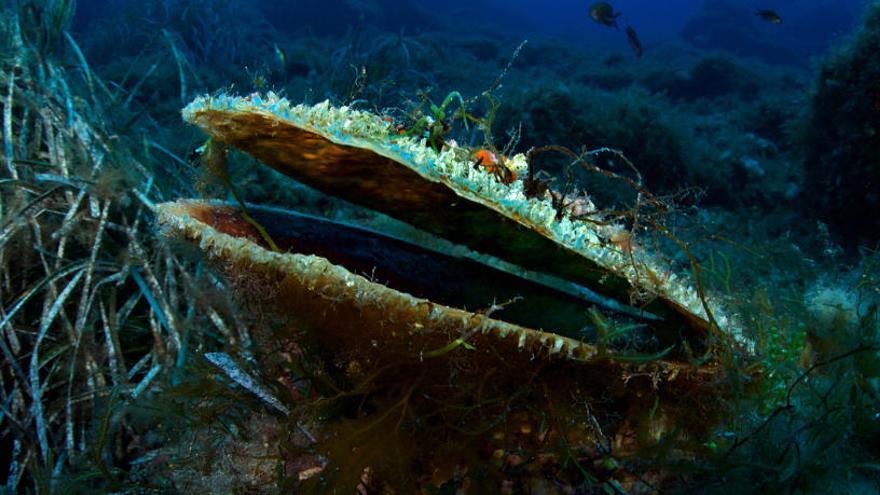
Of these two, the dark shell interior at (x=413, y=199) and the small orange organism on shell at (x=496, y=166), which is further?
the small orange organism on shell at (x=496, y=166)

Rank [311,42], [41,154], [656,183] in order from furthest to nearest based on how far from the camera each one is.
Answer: [311,42] → [656,183] → [41,154]

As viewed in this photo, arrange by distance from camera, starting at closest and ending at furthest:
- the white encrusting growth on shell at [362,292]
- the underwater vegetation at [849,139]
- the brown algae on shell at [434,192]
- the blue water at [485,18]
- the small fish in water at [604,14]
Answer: the white encrusting growth on shell at [362,292] < the brown algae on shell at [434,192] < the underwater vegetation at [849,139] < the small fish in water at [604,14] < the blue water at [485,18]

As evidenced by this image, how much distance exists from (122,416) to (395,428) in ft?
5.33

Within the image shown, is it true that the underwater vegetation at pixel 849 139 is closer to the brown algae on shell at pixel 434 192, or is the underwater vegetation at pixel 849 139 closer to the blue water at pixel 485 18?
the brown algae on shell at pixel 434 192

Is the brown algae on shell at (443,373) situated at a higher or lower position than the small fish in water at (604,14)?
higher

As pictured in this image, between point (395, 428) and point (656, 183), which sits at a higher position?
point (395, 428)

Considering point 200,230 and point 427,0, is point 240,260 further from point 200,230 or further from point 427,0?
point 427,0

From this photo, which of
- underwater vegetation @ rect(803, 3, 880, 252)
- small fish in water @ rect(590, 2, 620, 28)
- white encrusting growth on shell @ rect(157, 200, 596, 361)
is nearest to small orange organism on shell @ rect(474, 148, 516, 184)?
white encrusting growth on shell @ rect(157, 200, 596, 361)

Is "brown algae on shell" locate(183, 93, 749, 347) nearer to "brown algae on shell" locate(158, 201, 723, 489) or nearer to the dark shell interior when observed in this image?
the dark shell interior

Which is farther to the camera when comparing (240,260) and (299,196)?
(299,196)

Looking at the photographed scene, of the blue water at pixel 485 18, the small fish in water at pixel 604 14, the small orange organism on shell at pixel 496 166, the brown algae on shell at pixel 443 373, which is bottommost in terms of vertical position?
the blue water at pixel 485 18

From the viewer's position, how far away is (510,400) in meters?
1.30

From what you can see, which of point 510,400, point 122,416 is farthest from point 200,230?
point 122,416

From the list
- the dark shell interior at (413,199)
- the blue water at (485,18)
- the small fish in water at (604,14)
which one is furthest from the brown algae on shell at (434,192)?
the blue water at (485,18)
